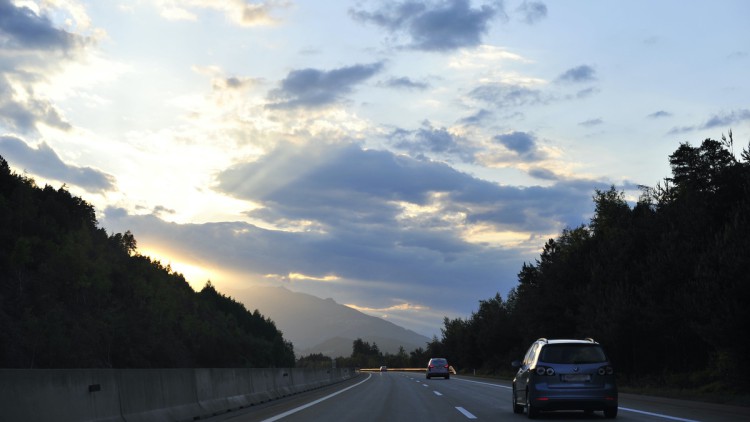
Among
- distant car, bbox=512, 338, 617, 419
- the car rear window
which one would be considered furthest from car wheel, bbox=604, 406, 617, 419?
the car rear window

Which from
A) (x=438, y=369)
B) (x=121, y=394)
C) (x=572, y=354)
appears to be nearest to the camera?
(x=121, y=394)

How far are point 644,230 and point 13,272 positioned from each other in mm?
90336

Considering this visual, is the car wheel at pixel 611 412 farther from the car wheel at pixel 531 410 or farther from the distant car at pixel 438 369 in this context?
the distant car at pixel 438 369

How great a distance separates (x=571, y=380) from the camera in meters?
A: 14.9

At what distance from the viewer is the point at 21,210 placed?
11650 cm

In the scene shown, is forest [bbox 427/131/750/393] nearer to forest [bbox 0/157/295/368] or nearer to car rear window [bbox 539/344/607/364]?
car rear window [bbox 539/344/607/364]

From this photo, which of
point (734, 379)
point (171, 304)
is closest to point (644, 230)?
point (734, 379)

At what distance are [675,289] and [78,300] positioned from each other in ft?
367

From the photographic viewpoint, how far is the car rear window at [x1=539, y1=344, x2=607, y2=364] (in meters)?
15.1

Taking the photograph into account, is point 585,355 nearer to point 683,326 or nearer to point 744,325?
point 744,325

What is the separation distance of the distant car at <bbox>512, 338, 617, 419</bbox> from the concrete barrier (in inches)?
270

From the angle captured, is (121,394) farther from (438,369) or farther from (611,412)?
(438,369)

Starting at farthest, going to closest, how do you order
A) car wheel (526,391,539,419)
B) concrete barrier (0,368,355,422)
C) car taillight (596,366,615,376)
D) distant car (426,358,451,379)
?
distant car (426,358,451,379) → car wheel (526,391,539,419) → car taillight (596,366,615,376) → concrete barrier (0,368,355,422)

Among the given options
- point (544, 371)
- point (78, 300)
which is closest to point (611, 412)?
point (544, 371)
